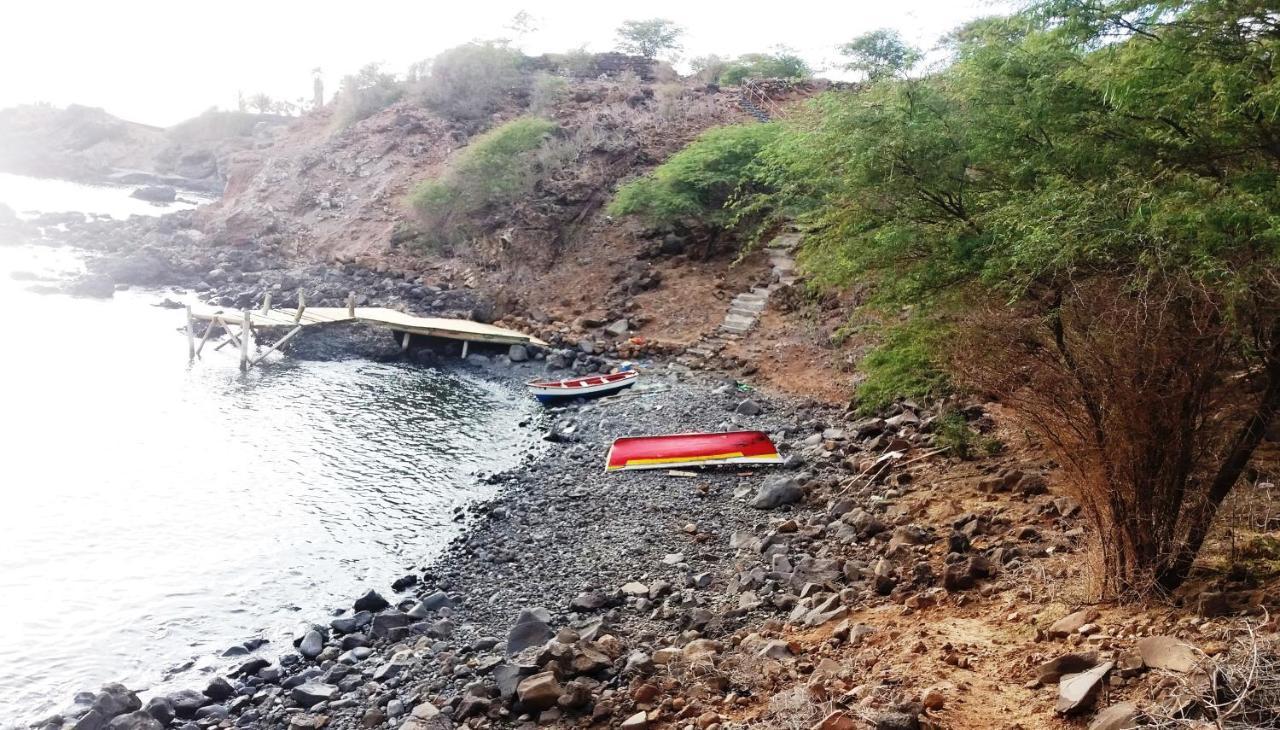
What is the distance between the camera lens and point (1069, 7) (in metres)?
7.71

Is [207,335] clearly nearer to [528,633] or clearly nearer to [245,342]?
[245,342]

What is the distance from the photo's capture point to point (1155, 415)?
5.25m

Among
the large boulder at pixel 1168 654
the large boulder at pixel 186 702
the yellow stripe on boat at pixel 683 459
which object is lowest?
the large boulder at pixel 186 702

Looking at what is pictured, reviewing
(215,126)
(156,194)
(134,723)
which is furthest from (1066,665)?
(215,126)

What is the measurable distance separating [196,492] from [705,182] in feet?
52.0

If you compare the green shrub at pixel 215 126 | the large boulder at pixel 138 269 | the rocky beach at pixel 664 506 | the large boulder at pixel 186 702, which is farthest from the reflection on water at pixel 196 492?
the green shrub at pixel 215 126

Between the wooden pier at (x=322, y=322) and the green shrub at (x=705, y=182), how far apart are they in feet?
18.8

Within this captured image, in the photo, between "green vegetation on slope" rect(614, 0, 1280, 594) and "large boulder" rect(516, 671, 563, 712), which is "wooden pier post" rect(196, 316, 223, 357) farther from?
"large boulder" rect(516, 671, 563, 712)

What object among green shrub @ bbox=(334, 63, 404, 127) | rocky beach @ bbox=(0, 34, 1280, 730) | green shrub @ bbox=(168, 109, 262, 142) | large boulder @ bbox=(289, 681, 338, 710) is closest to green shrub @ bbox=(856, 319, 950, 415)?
rocky beach @ bbox=(0, 34, 1280, 730)

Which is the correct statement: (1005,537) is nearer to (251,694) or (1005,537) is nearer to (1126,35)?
(1126,35)

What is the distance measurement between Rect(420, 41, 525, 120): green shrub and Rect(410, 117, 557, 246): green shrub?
871cm

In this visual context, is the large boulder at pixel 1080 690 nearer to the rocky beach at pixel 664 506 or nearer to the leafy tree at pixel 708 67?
the rocky beach at pixel 664 506

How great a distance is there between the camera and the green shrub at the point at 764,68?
3728 cm

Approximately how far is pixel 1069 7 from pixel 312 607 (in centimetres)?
1065
